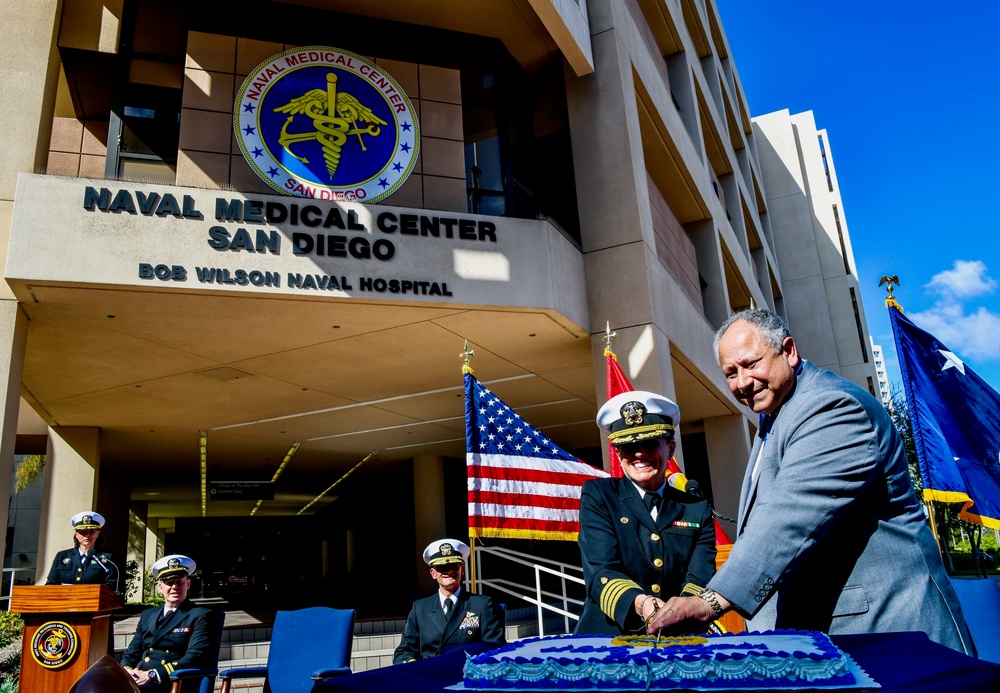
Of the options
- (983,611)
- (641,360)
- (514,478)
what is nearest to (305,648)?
(514,478)

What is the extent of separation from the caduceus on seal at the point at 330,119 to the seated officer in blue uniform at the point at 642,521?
713cm

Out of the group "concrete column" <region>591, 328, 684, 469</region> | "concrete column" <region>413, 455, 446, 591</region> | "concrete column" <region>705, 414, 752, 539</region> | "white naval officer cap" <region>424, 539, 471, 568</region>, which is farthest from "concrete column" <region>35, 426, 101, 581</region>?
"concrete column" <region>705, 414, 752, 539</region>

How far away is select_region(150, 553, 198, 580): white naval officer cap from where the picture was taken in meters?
5.92

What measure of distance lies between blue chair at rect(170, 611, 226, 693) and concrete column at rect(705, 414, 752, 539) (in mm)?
9827

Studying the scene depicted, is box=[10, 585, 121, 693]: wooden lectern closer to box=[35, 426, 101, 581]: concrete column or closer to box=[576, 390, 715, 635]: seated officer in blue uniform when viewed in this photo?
box=[576, 390, 715, 635]: seated officer in blue uniform

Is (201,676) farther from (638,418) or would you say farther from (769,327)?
(769,327)

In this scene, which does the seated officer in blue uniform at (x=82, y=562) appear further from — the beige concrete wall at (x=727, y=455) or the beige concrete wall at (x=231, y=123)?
the beige concrete wall at (x=727, y=455)

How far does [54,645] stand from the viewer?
19.5ft

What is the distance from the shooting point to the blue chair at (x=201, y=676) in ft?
16.6

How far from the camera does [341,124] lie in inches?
367

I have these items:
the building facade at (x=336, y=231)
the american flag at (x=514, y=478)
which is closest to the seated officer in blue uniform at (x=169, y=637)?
the american flag at (x=514, y=478)

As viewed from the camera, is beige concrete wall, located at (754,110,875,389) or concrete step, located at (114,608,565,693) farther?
beige concrete wall, located at (754,110,875,389)

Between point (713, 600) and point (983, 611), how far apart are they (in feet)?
11.2

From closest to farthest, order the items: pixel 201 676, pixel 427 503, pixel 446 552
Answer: pixel 201 676, pixel 446 552, pixel 427 503
